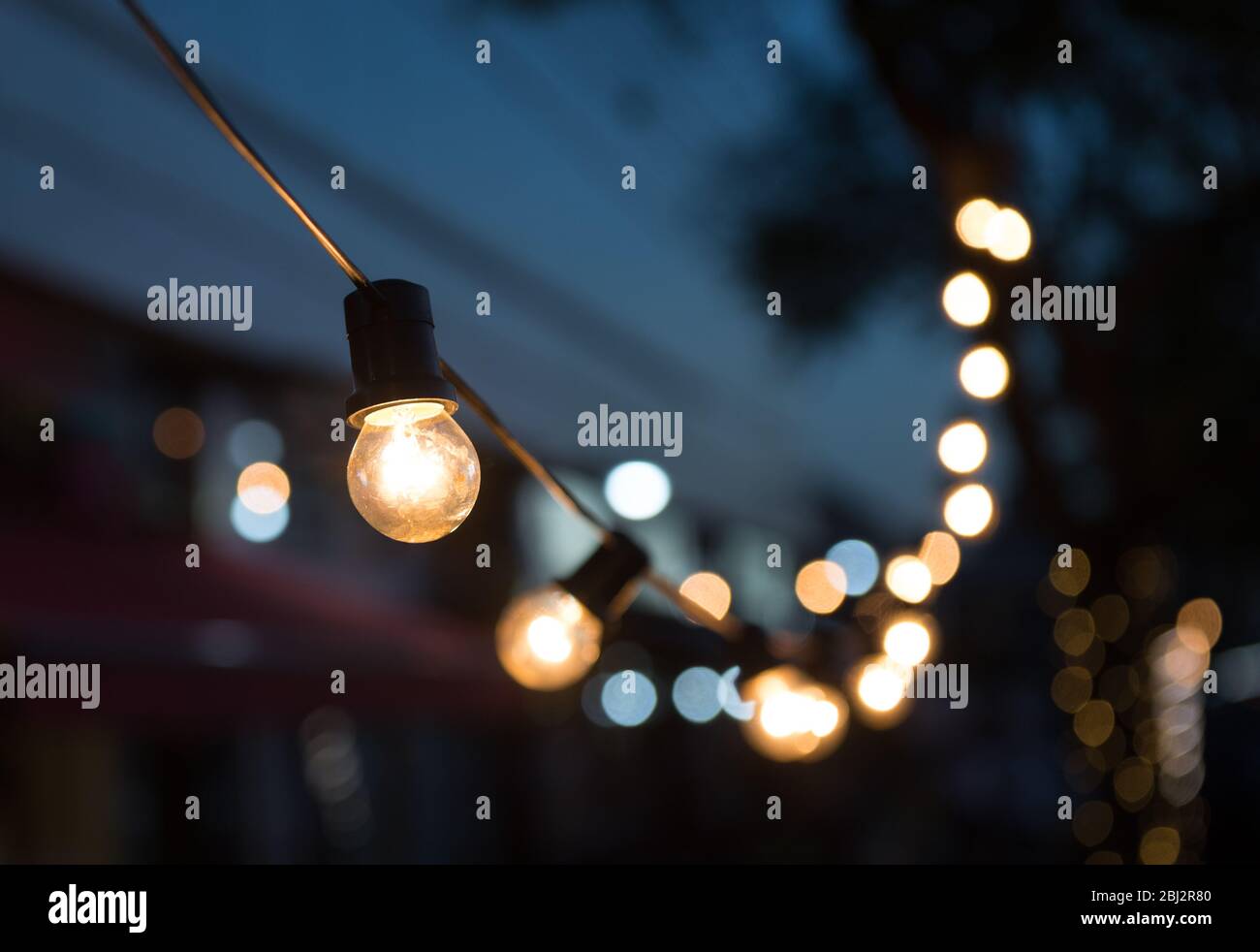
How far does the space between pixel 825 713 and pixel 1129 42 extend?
8.42ft

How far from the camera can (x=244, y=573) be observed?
625 centimetres

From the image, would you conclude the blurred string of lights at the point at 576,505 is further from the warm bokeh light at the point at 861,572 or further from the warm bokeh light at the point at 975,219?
the warm bokeh light at the point at 861,572

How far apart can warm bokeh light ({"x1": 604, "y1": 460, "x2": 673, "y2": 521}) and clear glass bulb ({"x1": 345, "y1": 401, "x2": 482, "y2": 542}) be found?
15.6m

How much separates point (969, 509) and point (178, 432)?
23.3 feet

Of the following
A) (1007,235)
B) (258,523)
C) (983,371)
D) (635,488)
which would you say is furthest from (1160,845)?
(635,488)

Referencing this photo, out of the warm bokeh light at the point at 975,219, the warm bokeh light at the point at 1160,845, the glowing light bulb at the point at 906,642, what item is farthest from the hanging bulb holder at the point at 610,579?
the warm bokeh light at the point at 1160,845

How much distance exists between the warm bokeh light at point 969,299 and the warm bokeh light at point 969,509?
2.59 ft

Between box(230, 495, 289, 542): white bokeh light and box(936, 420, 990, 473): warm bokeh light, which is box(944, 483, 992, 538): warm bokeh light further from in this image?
box(230, 495, 289, 542): white bokeh light

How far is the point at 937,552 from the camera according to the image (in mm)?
4820

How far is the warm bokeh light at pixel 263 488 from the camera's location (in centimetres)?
1066

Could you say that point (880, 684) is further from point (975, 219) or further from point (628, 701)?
point (628, 701)

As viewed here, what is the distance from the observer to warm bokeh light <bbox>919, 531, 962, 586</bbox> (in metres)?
4.79

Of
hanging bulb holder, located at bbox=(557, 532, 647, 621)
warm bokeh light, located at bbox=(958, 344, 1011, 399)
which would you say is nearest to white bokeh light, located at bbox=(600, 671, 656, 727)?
warm bokeh light, located at bbox=(958, 344, 1011, 399)

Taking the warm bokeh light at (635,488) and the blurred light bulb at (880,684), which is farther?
the warm bokeh light at (635,488)
